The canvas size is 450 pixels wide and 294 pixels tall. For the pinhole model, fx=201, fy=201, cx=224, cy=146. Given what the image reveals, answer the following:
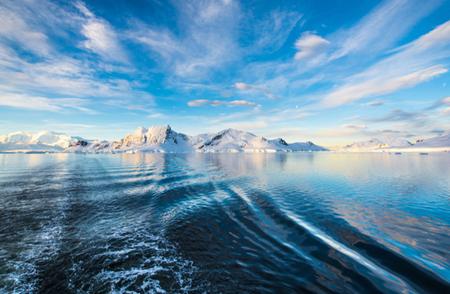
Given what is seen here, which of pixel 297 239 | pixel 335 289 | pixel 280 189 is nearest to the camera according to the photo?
pixel 335 289

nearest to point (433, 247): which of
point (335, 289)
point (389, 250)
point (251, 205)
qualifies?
point (389, 250)

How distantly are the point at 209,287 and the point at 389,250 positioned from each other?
10.7 meters

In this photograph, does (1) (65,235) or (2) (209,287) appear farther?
(1) (65,235)

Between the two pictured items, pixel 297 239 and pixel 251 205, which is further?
pixel 251 205

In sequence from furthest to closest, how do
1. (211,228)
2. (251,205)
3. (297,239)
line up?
(251,205)
(211,228)
(297,239)

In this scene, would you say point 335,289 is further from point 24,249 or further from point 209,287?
point 24,249

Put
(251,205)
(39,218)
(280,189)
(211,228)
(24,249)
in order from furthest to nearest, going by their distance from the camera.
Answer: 1. (280,189)
2. (251,205)
3. (39,218)
4. (211,228)
5. (24,249)

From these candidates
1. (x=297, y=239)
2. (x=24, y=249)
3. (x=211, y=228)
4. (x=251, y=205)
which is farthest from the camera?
(x=251, y=205)

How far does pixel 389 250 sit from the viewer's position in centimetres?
Answer: 1162

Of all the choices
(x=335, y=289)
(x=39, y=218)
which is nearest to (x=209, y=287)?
(x=335, y=289)

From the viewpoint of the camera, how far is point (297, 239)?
1306 cm

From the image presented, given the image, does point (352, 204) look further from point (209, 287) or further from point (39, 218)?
point (39, 218)

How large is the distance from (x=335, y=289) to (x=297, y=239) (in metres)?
4.67

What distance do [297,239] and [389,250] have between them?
198 inches
